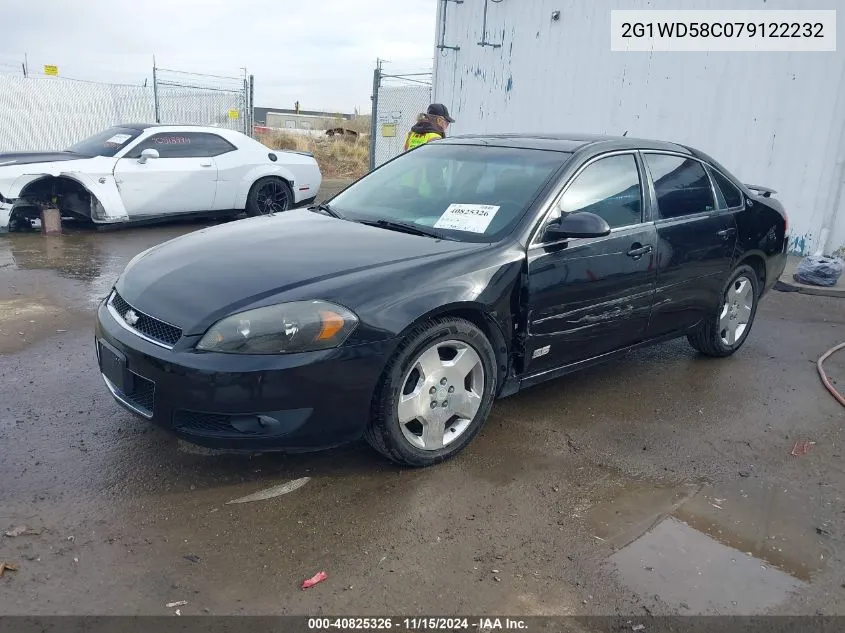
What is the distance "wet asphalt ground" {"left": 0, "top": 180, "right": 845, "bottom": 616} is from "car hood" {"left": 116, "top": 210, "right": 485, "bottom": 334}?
80cm

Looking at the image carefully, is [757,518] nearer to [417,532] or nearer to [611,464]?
[611,464]

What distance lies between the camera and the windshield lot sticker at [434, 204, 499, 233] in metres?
3.87

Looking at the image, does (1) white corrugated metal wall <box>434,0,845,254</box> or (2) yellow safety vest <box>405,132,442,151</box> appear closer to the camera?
(2) yellow safety vest <box>405,132,442,151</box>

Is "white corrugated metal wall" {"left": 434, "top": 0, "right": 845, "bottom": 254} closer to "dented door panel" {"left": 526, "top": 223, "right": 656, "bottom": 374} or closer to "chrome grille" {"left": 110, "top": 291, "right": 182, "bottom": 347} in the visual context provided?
"dented door panel" {"left": 526, "top": 223, "right": 656, "bottom": 374}

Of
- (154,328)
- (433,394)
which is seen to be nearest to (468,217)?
(433,394)

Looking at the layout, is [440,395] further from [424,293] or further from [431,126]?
[431,126]

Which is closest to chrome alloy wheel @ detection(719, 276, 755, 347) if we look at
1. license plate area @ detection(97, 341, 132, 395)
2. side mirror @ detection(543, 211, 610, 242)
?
side mirror @ detection(543, 211, 610, 242)

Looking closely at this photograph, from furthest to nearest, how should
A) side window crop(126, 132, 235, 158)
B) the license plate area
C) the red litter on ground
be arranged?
side window crop(126, 132, 235, 158)
the license plate area
the red litter on ground

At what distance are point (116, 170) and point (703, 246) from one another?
7329 millimetres

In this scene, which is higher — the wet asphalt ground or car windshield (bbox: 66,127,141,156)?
car windshield (bbox: 66,127,141,156)

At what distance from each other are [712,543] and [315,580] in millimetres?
1658

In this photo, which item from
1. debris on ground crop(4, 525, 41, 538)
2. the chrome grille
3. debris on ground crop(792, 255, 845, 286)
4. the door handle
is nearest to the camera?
debris on ground crop(4, 525, 41, 538)

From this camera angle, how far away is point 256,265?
135 inches

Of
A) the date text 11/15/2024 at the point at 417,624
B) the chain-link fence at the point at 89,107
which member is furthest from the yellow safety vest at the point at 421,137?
the chain-link fence at the point at 89,107
